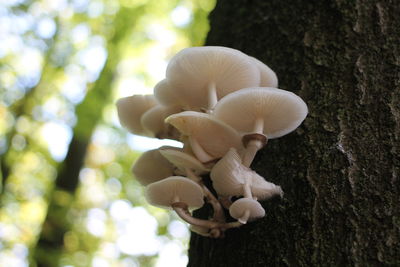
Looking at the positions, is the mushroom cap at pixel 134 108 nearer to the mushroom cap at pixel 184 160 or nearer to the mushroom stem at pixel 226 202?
the mushroom cap at pixel 184 160

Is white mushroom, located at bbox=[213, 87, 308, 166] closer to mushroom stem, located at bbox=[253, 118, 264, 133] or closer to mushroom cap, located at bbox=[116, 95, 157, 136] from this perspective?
mushroom stem, located at bbox=[253, 118, 264, 133]

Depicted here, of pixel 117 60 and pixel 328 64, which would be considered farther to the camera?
pixel 117 60

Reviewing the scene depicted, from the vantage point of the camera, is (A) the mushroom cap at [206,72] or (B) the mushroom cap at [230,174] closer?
(B) the mushroom cap at [230,174]

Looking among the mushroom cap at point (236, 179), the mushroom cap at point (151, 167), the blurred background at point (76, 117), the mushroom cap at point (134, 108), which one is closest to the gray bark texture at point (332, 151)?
the mushroom cap at point (236, 179)

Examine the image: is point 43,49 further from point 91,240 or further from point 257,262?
point 257,262

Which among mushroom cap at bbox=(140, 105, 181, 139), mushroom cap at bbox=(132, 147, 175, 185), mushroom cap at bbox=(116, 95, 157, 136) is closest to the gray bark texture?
mushroom cap at bbox=(132, 147, 175, 185)

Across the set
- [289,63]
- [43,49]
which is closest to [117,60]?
[43,49]

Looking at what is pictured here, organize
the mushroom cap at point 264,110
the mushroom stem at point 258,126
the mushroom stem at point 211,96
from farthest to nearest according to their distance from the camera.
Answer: the mushroom stem at point 211,96 < the mushroom stem at point 258,126 < the mushroom cap at point 264,110
